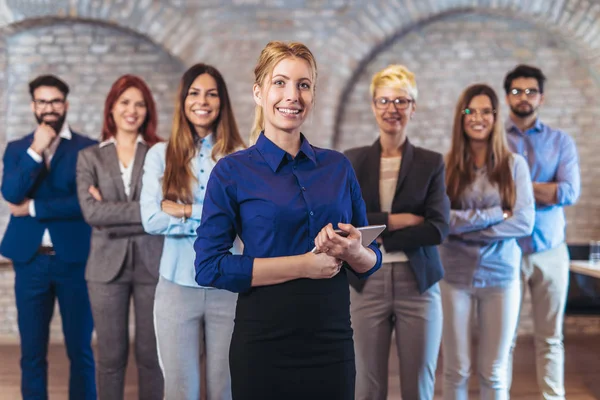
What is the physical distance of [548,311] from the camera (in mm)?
3850

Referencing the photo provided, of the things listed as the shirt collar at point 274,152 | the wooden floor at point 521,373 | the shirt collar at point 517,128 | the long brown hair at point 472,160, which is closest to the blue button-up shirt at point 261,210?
the shirt collar at point 274,152

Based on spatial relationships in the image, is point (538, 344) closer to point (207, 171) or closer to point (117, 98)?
point (207, 171)

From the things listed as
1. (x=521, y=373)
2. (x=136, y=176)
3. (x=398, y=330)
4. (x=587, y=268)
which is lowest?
(x=521, y=373)

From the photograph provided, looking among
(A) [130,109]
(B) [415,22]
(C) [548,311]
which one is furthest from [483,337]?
(B) [415,22]

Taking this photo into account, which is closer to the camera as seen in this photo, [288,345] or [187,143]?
[288,345]

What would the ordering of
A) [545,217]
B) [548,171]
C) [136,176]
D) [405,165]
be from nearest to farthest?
1. [405,165]
2. [136,176]
3. [545,217]
4. [548,171]

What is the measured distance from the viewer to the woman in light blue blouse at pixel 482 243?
329cm

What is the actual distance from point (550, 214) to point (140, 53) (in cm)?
371

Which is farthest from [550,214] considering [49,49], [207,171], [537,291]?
[49,49]

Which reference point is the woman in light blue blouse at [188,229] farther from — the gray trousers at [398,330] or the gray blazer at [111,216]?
the gray trousers at [398,330]

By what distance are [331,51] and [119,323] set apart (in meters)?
3.12

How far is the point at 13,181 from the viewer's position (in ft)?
12.1

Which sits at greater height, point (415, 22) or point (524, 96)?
point (415, 22)

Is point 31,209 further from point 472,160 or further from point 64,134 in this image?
point 472,160
